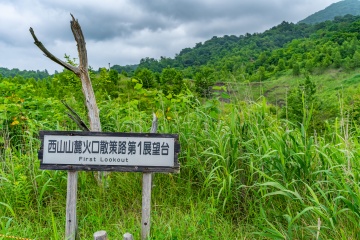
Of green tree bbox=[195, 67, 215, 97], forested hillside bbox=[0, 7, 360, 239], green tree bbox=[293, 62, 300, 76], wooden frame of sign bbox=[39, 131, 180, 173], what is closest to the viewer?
forested hillside bbox=[0, 7, 360, 239]

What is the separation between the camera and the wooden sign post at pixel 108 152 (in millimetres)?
2523

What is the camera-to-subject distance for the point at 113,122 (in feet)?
12.9

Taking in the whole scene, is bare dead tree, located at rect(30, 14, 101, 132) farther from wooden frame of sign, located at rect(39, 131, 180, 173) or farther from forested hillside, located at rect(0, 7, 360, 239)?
wooden frame of sign, located at rect(39, 131, 180, 173)

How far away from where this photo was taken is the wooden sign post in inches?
99.3

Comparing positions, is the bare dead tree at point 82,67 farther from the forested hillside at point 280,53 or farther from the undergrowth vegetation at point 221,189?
the forested hillside at point 280,53

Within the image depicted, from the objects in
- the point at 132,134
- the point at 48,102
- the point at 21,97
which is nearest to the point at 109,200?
the point at 132,134

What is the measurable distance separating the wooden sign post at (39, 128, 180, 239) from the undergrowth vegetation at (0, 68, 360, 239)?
0.39 m

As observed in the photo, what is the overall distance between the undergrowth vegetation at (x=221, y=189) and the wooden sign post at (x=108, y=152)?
39 cm

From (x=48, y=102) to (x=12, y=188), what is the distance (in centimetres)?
238

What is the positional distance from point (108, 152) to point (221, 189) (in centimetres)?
89

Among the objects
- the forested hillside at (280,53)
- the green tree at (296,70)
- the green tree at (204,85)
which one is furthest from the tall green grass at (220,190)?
the green tree at (296,70)

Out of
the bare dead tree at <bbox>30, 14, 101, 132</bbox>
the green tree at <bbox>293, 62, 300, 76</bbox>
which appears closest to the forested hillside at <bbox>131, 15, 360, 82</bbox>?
the green tree at <bbox>293, 62, 300, 76</bbox>

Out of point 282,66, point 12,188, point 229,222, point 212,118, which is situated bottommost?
point 229,222

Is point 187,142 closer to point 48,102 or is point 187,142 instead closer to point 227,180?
point 227,180
